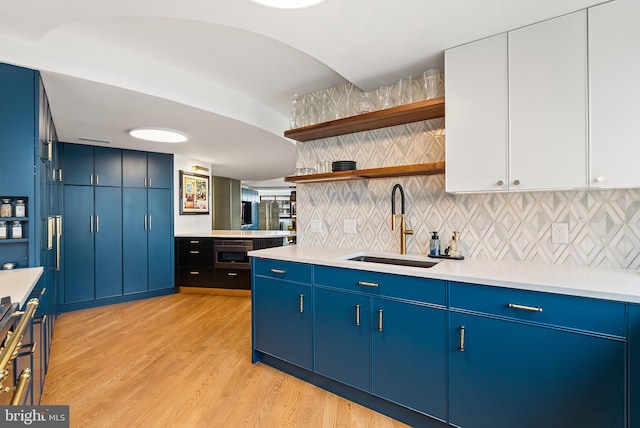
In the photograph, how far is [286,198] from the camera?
42.5ft

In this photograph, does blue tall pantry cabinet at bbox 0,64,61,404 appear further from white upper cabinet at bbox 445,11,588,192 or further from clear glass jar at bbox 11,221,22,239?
white upper cabinet at bbox 445,11,588,192

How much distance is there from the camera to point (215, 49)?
7.25 feet

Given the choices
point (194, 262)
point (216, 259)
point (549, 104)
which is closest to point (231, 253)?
point (216, 259)

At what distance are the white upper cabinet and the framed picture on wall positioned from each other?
4.20m

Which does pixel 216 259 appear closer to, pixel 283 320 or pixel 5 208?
pixel 283 320

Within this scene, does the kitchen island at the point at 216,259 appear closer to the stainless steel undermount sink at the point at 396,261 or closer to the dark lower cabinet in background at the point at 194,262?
the dark lower cabinet in background at the point at 194,262

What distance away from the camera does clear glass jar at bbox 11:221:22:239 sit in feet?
6.10

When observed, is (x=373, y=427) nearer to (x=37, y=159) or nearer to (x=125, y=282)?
(x=37, y=159)

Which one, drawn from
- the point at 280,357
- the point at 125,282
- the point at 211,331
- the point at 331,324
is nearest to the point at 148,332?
the point at 211,331

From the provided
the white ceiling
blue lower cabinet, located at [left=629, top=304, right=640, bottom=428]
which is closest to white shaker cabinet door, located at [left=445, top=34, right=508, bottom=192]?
the white ceiling

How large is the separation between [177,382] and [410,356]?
65.1 inches

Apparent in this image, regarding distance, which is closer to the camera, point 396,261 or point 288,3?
point 288,3

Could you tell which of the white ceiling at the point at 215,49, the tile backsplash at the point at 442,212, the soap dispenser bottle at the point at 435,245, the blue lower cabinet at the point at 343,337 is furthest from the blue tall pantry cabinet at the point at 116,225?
the soap dispenser bottle at the point at 435,245
